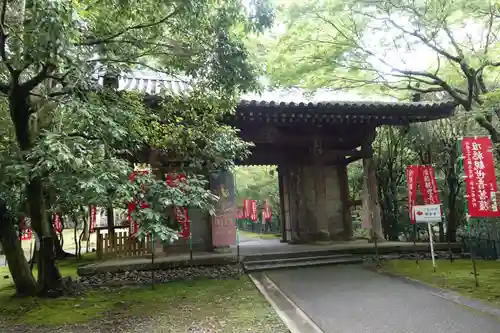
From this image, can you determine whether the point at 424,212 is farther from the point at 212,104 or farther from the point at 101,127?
the point at 101,127

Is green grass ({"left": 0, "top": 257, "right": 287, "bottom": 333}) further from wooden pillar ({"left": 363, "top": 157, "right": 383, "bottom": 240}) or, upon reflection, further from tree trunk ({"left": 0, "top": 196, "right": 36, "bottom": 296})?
wooden pillar ({"left": 363, "top": 157, "right": 383, "bottom": 240})

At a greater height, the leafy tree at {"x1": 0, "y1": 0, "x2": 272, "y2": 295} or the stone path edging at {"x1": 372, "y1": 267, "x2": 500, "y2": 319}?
the leafy tree at {"x1": 0, "y1": 0, "x2": 272, "y2": 295}

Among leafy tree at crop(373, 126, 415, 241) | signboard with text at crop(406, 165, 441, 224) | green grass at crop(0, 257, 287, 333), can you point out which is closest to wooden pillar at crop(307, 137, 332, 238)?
signboard with text at crop(406, 165, 441, 224)

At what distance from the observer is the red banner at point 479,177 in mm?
7293

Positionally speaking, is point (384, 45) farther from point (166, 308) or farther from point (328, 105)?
point (166, 308)

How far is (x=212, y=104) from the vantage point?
6719mm

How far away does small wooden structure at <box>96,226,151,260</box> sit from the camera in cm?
888

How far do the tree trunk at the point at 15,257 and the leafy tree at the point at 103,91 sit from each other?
7 cm

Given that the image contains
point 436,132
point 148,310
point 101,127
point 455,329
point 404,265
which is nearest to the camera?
point 455,329

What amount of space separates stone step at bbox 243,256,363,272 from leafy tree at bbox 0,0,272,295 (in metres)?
3.07

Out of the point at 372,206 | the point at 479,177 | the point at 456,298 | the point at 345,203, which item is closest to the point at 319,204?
the point at 345,203

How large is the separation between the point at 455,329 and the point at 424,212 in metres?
3.46

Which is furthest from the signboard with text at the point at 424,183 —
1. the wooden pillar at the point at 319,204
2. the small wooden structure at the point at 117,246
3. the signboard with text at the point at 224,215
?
the small wooden structure at the point at 117,246

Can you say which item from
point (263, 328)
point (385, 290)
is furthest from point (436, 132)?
point (263, 328)
